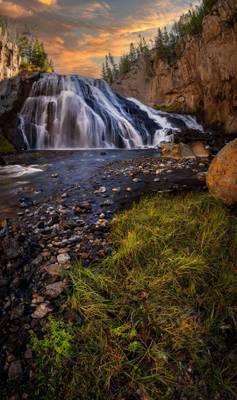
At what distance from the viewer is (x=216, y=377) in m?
2.09

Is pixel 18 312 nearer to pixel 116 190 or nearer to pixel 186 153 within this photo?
pixel 116 190

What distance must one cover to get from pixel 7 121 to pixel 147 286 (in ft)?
66.2

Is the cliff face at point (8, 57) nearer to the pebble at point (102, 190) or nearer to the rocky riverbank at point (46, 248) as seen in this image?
the pebble at point (102, 190)

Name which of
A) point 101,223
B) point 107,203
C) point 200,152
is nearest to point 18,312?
point 101,223

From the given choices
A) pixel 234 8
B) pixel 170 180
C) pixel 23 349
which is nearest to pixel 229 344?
pixel 23 349

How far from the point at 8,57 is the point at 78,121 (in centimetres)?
7168

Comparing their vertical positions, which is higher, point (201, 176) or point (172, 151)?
point (172, 151)

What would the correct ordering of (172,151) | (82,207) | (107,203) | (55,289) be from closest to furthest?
(55,289)
(82,207)
(107,203)
(172,151)

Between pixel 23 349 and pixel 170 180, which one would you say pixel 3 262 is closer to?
pixel 23 349

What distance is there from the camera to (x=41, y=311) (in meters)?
2.77

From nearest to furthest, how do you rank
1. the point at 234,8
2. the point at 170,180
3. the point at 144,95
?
the point at 170,180 < the point at 234,8 < the point at 144,95

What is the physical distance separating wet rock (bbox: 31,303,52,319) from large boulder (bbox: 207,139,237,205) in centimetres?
372

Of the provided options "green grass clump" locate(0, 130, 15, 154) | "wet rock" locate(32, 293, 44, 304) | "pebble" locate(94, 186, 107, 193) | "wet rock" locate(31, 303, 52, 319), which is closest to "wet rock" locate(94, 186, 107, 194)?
"pebble" locate(94, 186, 107, 193)

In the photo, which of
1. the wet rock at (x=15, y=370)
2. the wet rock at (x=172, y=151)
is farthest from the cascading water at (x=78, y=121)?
the wet rock at (x=15, y=370)
